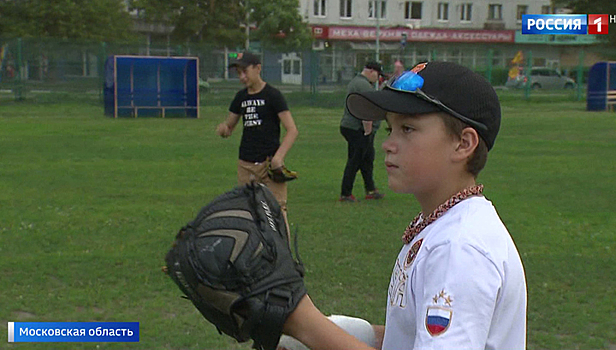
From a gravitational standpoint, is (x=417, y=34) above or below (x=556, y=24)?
below

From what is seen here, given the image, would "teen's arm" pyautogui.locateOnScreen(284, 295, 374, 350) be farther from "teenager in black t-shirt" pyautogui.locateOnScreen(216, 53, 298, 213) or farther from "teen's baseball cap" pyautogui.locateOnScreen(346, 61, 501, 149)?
"teenager in black t-shirt" pyautogui.locateOnScreen(216, 53, 298, 213)

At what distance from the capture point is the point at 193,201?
11.0 meters

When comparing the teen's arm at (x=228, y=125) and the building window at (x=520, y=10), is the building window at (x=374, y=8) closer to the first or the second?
the building window at (x=520, y=10)

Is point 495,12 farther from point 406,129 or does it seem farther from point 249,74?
point 406,129

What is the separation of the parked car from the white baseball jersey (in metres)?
41.5

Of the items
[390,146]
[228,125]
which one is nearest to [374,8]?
[228,125]

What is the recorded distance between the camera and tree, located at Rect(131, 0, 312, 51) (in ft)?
198

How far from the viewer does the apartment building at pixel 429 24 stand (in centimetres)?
7119

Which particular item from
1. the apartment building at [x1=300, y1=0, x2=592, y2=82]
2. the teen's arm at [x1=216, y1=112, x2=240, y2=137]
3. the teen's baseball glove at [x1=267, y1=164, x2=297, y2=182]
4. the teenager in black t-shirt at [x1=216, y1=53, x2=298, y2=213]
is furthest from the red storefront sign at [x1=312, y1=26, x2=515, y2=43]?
the teen's baseball glove at [x1=267, y1=164, x2=297, y2=182]

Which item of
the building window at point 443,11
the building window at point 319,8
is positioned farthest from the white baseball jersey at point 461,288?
the building window at point 443,11

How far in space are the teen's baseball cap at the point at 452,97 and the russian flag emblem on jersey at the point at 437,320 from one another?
0.49 m

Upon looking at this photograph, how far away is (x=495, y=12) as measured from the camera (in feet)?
254

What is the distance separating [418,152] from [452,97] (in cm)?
16

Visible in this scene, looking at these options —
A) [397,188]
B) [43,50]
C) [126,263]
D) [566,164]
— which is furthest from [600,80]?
[397,188]
